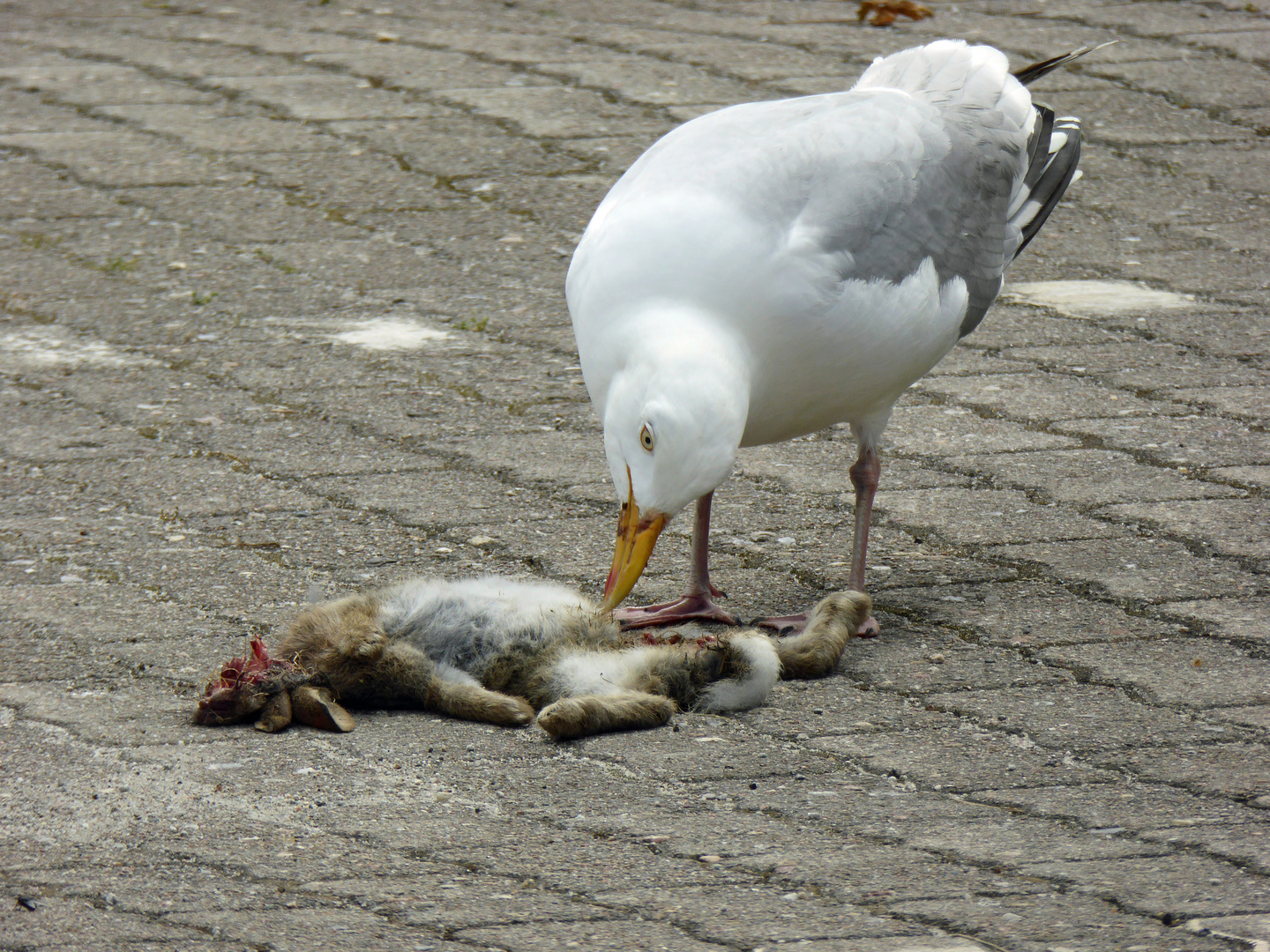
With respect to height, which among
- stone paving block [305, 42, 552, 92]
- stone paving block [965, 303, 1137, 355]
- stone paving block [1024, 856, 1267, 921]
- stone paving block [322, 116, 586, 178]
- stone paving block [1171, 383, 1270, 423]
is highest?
stone paving block [305, 42, 552, 92]

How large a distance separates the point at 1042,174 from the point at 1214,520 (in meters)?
0.97

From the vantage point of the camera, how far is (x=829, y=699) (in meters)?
3.28

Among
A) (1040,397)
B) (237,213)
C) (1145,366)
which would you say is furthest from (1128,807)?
(237,213)

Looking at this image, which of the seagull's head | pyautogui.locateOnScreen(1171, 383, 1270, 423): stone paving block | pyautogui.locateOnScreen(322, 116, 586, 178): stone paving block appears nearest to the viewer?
the seagull's head

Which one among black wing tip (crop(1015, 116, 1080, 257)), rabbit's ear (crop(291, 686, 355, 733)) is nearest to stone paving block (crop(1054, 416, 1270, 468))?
black wing tip (crop(1015, 116, 1080, 257))

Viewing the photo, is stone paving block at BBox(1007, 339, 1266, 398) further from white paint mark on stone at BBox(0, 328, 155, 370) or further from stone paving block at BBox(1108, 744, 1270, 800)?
white paint mark on stone at BBox(0, 328, 155, 370)

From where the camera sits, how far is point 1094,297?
5.83 meters

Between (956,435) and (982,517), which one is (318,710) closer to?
(982,517)

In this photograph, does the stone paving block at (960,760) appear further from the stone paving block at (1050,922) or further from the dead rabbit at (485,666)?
the stone paving block at (1050,922)

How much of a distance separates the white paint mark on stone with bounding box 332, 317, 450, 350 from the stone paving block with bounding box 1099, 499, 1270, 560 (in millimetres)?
2287

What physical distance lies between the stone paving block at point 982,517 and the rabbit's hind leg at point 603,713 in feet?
4.22

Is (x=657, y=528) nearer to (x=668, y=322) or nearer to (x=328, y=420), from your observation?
(x=668, y=322)

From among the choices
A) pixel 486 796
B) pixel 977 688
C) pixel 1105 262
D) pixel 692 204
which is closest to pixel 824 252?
pixel 692 204

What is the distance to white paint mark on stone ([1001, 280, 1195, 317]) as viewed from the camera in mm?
5711
